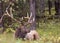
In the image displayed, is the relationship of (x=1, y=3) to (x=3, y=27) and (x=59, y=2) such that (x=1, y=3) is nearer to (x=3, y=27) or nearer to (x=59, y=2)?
(x=3, y=27)

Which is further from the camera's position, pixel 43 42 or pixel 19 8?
pixel 19 8

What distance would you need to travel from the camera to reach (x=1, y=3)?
21.9 metres

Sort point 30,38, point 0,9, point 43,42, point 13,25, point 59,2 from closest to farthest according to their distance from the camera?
point 43,42 → point 30,38 → point 13,25 → point 0,9 → point 59,2

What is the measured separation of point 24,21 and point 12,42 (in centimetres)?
226

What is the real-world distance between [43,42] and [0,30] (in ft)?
21.6

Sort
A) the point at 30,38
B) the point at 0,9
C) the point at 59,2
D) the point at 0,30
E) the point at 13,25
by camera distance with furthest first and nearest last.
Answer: the point at 59,2, the point at 0,9, the point at 13,25, the point at 0,30, the point at 30,38

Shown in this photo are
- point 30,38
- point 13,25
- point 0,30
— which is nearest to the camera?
point 30,38

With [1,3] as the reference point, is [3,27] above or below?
below

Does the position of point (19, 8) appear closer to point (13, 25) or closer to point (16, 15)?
point (16, 15)

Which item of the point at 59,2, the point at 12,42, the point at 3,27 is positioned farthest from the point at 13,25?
the point at 59,2

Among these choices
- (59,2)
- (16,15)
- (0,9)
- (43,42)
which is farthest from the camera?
(59,2)

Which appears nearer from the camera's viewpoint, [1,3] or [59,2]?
[1,3]

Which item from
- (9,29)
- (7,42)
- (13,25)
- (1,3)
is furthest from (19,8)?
(7,42)

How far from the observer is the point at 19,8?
82.3 feet
